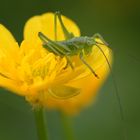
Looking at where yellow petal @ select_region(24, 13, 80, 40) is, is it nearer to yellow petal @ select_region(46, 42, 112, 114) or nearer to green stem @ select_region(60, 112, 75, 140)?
yellow petal @ select_region(46, 42, 112, 114)

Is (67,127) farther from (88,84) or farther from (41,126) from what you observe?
(41,126)

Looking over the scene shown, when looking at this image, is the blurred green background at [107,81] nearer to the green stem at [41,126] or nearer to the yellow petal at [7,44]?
the yellow petal at [7,44]

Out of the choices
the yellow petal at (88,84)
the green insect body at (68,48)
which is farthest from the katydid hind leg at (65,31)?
the yellow petal at (88,84)

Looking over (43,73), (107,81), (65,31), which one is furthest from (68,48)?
(107,81)

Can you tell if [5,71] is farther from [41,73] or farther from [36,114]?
[36,114]

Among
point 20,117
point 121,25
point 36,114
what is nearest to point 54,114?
point 20,117
